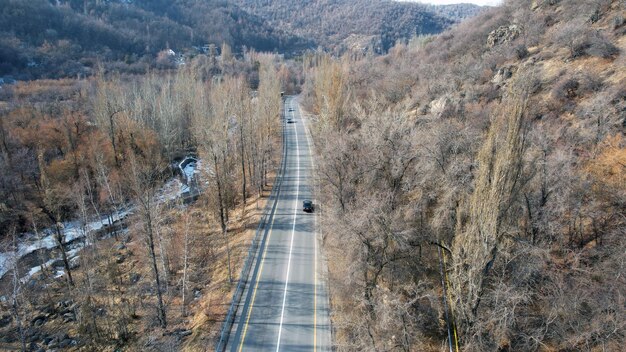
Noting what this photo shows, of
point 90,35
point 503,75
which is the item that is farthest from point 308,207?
point 90,35

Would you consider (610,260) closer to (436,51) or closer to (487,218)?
(487,218)

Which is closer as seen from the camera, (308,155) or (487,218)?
(487,218)

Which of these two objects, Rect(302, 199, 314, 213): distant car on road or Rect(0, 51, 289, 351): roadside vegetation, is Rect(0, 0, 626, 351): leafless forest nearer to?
Rect(0, 51, 289, 351): roadside vegetation

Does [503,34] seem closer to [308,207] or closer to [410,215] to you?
[308,207]

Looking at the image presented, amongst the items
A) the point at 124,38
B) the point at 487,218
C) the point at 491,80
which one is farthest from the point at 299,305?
the point at 124,38

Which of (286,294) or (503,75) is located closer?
(286,294)

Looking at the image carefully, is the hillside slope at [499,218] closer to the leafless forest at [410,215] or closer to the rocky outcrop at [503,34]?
the leafless forest at [410,215]
